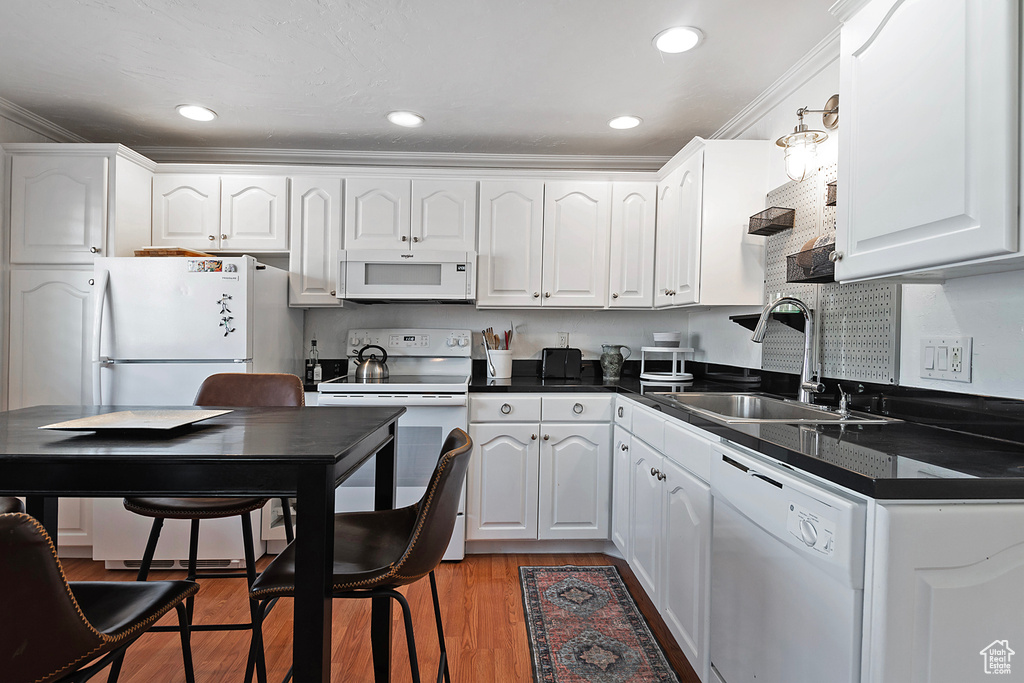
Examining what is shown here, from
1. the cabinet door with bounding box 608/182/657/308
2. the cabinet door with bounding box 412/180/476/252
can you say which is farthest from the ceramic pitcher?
the cabinet door with bounding box 412/180/476/252

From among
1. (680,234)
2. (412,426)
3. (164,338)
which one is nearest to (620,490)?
(412,426)

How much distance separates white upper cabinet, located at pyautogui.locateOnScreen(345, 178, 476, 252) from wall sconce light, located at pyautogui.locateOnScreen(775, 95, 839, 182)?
1.61m

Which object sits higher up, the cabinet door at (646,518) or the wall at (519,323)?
the wall at (519,323)

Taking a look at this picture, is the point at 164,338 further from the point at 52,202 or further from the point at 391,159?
the point at 391,159

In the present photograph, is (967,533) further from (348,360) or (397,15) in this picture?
(348,360)

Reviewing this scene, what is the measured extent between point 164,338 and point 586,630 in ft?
7.53

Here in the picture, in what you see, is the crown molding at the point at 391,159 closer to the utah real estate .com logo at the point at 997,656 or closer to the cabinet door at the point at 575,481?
the cabinet door at the point at 575,481

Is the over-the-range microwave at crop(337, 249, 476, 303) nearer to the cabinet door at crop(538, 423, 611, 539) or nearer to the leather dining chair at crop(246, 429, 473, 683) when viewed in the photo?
the cabinet door at crop(538, 423, 611, 539)

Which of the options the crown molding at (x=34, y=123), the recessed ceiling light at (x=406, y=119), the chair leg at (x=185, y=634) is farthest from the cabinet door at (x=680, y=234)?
the crown molding at (x=34, y=123)

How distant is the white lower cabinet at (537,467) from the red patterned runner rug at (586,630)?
0.25 meters

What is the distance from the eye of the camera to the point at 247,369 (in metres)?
2.55

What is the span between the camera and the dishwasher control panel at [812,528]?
0.98 m

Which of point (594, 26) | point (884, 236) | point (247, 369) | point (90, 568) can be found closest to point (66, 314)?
point (247, 369)

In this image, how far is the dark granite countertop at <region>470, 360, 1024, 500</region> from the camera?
35.9 inches
